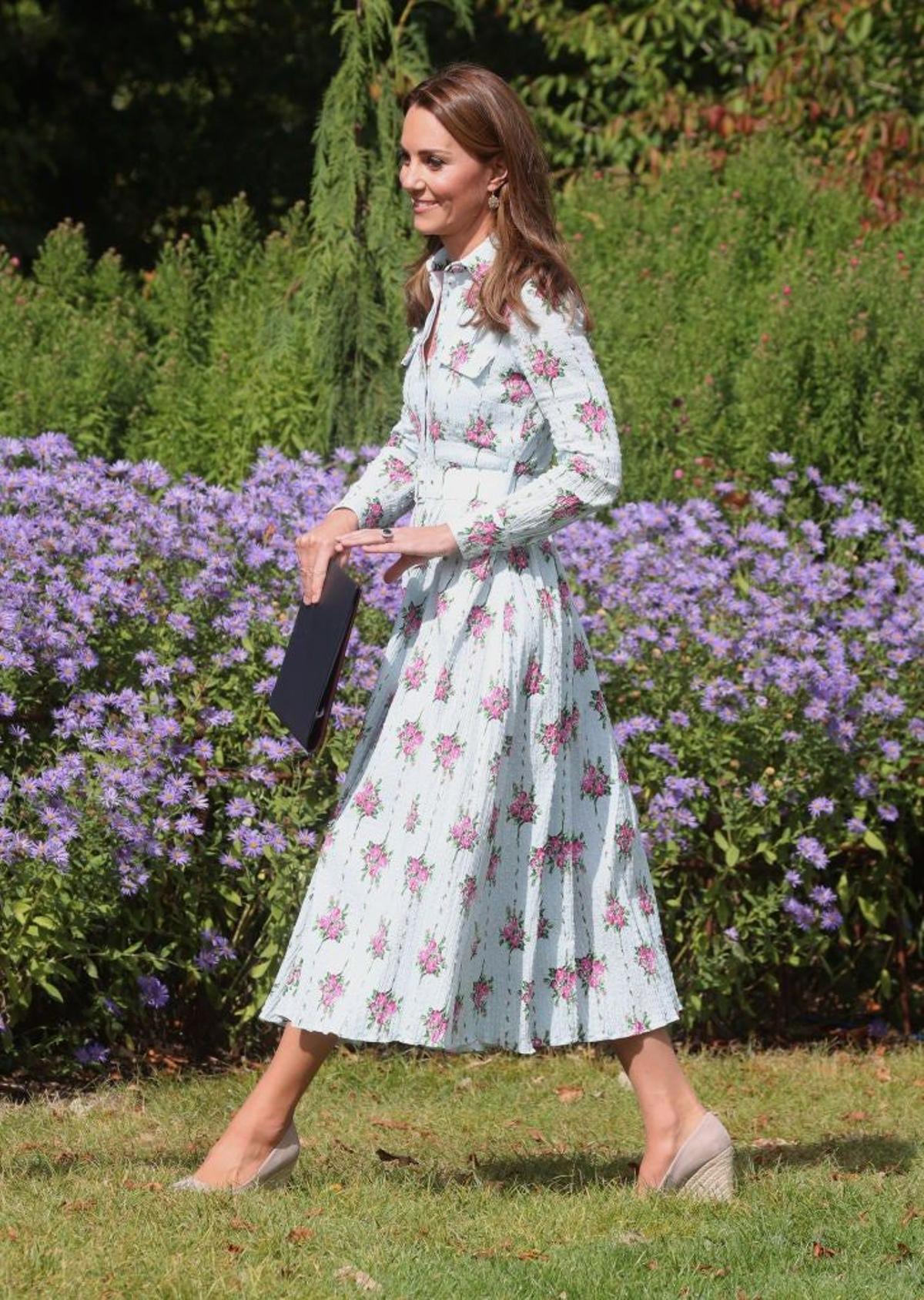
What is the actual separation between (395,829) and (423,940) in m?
0.20

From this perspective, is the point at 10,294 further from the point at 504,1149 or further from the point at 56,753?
the point at 504,1149

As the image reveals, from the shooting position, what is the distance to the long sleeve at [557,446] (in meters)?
3.39

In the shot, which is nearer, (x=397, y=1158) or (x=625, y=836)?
(x=625, y=836)

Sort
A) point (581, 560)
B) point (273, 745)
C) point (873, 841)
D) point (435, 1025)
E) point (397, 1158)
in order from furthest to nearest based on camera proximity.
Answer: point (581, 560)
point (873, 841)
point (273, 745)
point (397, 1158)
point (435, 1025)

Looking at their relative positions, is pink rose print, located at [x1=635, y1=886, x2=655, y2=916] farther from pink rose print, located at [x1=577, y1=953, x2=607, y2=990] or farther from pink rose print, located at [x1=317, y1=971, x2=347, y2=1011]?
pink rose print, located at [x1=317, y1=971, x2=347, y2=1011]

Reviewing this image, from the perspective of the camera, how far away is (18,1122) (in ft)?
14.1

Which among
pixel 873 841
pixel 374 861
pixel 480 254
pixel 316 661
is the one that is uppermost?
pixel 480 254

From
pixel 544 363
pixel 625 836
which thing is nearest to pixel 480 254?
pixel 544 363

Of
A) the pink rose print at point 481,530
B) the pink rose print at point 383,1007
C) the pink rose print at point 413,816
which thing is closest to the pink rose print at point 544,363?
the pink rose print at point 481,530

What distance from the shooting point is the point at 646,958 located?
3.59m

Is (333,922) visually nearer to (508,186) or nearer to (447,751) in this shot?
(447,751)

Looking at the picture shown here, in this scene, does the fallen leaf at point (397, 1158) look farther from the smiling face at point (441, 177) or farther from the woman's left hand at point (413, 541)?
the smiling face at point (441, 177)

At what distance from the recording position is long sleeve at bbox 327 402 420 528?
363 centimetres

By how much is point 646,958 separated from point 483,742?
1.71 feet
